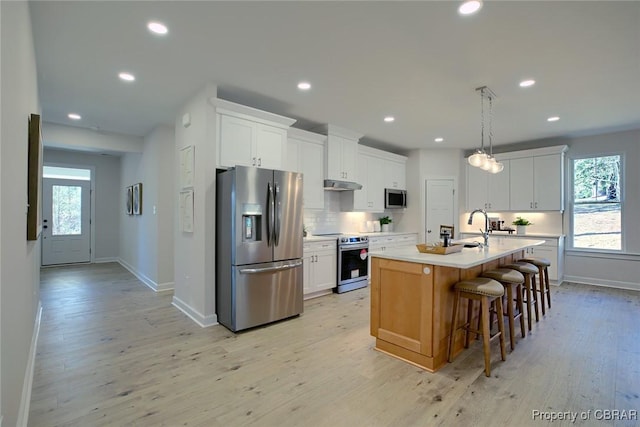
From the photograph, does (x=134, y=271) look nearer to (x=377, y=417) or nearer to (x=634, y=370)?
(x=377, y=417)

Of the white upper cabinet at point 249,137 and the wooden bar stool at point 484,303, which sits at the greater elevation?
the white upper cabinet at point 249,137

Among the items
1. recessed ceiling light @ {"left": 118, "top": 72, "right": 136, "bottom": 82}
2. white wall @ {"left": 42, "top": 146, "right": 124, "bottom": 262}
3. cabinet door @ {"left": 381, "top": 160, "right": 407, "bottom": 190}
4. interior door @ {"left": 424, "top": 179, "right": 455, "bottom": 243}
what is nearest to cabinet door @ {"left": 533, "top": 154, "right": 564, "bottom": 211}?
interior door @ {"left": 424, "top": 179, "right": 455, "bottom": 243}

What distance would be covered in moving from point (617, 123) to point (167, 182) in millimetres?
7290

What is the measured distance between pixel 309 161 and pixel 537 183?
171 inches

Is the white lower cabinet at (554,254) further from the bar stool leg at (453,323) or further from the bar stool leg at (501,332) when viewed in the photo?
the bar stool leg at (453,323)

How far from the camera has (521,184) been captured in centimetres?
593

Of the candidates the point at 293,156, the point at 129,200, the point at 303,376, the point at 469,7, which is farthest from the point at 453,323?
the point at 129,200

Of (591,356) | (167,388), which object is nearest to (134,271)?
(167,388)

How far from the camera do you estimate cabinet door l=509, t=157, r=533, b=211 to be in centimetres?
583

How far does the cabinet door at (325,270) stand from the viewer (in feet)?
14.9

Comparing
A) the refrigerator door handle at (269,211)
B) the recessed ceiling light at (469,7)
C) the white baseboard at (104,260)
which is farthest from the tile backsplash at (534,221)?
the white baseboard at (104,260)

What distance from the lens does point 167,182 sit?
17.0 feet

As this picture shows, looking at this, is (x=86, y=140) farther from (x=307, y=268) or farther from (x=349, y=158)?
(x=349, y=158)

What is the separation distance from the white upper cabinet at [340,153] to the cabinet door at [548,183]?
3.41 m
